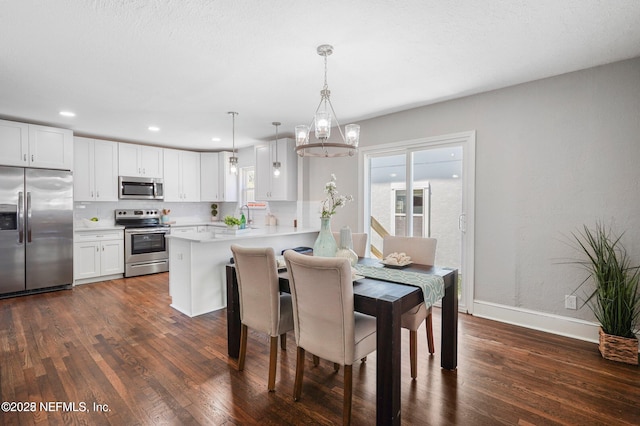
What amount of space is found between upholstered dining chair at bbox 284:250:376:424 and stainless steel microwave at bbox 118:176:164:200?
5.00 meters

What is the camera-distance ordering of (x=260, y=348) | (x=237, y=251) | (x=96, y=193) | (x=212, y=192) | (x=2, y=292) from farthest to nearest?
(x=212, y=192) < (x=96, y=193) < (x=2, y=292) < (x=260, y=348) < (x=237, y=251)

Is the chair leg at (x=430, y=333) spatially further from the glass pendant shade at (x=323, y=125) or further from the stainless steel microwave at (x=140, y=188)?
the stainless steel microwave at (x=140, y=188)

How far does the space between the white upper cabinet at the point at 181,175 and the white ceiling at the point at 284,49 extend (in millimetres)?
2363

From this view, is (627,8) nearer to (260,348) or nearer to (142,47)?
(142,47)

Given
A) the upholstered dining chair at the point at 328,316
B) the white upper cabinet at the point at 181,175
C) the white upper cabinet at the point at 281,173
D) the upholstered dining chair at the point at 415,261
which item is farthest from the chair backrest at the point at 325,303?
the white upper cabinet at the point at 181,175

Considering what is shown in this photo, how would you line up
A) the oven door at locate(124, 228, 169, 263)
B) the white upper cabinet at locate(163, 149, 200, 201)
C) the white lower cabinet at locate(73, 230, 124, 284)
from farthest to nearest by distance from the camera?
the white upper cabinet at locate(163, 149, 200, 201) → the oven door at locate(124, 228, 169, 263) → the white lower cabinet at locate(73, 230, 124, 284)

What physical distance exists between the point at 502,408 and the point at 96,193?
20.4ft

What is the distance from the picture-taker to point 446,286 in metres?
2.41

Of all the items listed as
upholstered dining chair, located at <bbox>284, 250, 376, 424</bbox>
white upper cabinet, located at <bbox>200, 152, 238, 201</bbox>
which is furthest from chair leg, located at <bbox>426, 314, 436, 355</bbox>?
white upper cabinet, located at <bbox>200, 152, 238, 201</bbox>

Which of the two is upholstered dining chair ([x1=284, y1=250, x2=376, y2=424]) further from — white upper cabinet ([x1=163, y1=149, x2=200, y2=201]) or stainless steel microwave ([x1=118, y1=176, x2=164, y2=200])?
white upper cabinet ([x1=163, y1=149, x2=200, y2=201])

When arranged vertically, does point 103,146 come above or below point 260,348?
above

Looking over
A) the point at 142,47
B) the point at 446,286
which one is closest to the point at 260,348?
the point at 446,286

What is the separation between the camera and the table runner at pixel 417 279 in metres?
2.07

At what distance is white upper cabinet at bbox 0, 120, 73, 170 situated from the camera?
13.9ft
